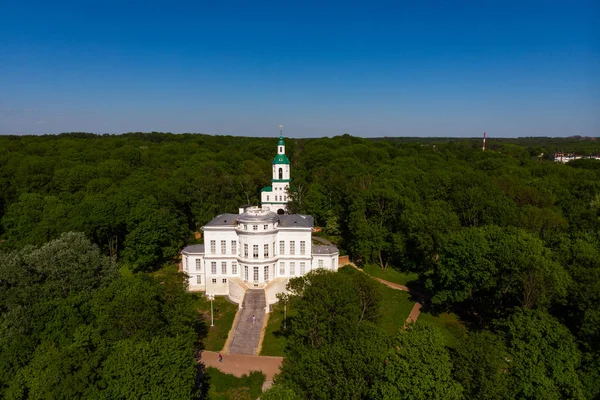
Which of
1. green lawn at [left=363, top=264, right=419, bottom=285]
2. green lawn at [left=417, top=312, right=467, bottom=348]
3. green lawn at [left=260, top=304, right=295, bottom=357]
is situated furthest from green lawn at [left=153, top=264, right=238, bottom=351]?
green lawn at [left=363, top=264, right=419, bottom=285]

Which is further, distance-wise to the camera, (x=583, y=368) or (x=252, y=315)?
(x=252, y=315)

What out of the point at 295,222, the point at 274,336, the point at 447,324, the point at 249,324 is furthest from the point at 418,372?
the point at 295,222

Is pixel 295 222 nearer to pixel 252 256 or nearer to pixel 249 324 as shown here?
pixel 252 256

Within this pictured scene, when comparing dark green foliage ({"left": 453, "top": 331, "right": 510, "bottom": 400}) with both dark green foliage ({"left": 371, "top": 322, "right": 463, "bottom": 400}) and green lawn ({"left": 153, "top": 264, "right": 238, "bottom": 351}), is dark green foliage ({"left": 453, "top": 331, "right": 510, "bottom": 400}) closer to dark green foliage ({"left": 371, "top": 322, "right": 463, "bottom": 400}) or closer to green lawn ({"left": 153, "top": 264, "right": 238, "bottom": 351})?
dark green foliage ({"left": 371, "top": 322, "right": 463, "bottom": 400})

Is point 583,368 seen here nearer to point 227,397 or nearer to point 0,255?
point 227,397

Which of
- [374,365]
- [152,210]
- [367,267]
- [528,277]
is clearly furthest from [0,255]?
[528,277]

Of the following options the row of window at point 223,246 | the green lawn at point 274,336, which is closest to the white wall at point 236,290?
the row of window at point 223,246
